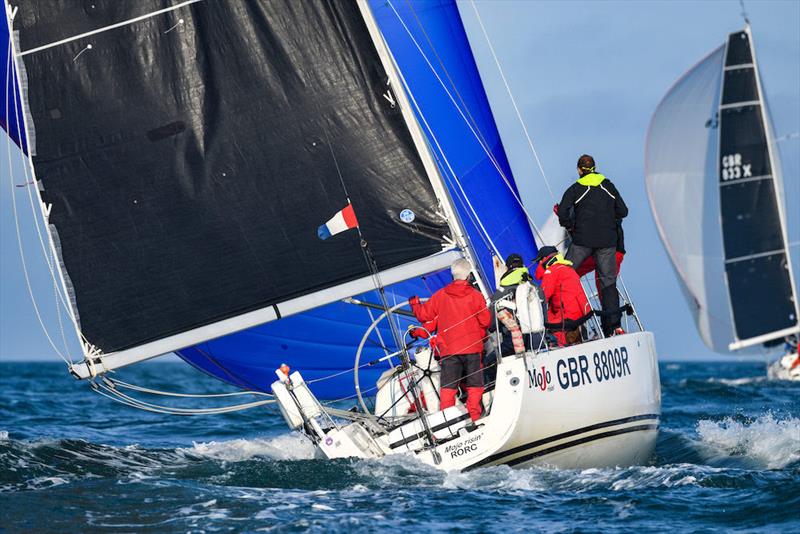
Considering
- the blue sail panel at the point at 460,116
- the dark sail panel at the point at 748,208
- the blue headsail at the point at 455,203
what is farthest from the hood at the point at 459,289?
the dark sail panel at the point at 748,208

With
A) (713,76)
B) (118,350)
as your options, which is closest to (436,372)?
(118,350)

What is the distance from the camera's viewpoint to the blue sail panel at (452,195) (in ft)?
43.1

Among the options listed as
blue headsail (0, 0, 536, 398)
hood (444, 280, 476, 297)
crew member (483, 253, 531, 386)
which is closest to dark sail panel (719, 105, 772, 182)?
blue headsail (0, 0, 536, 398)

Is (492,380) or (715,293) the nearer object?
(492,380)

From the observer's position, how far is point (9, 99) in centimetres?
1092

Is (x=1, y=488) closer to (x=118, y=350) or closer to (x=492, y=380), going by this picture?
(x=118, y=350)

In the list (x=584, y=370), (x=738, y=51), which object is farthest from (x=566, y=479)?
(x=738, y=51)

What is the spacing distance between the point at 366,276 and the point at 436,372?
1.07m

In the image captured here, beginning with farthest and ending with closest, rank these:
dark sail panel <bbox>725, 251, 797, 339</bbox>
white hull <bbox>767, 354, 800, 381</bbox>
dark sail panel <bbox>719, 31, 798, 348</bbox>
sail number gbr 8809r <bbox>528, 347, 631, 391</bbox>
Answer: white hull <bbox>767, 354, 800, 381</bbox> < dark sail panel <bbox>725, 251, 797, 339</bbox> < dark sail panel <bbox>719, 31, 798, 348</bbox> < sail number gbr 8809r <bbox>528, 347, 631, 391</bbox>

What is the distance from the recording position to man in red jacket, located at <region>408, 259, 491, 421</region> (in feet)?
32.5

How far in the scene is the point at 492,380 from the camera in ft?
35.7

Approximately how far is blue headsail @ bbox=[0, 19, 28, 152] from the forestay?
380 mm

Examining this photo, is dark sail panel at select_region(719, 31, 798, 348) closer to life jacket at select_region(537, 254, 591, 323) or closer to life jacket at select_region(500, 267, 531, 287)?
life jacket at select_region(537, 254, 591, 323)

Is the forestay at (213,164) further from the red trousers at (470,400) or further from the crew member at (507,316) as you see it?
the red trousers at (470,400)
